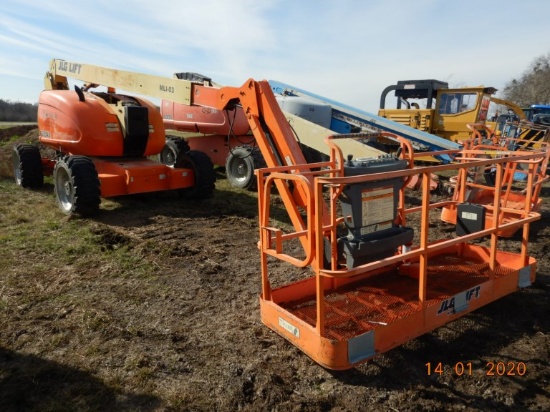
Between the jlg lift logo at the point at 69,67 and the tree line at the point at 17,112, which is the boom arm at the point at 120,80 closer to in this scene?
the jlg lift logo at the point at 69,67

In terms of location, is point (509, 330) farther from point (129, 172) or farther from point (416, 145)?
point (129, 172)

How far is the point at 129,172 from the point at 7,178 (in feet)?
16.7

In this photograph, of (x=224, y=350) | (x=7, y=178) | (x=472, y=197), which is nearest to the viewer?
(x=224, y=350)

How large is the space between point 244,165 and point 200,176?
60.9 inches

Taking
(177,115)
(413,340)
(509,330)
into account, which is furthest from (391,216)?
(177,115)

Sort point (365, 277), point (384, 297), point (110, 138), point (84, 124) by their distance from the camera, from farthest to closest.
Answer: point (110, 138) < point (84, 124) < point (365, 277) < point (384, 297)

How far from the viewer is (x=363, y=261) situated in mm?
3367

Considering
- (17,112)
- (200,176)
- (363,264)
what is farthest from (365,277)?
(17,112)

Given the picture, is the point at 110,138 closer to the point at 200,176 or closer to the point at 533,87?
the point at 200,176

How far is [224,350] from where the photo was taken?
11.2 ft

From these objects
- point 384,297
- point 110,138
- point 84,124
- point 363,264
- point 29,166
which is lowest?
point 384,297
